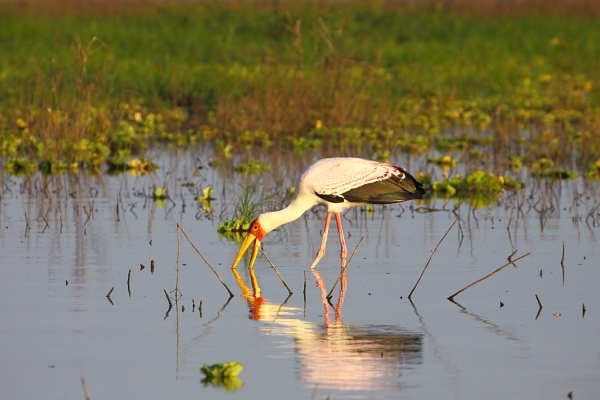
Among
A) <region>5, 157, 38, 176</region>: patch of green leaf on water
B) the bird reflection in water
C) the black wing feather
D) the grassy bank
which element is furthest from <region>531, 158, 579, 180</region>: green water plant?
the bird reflection in water

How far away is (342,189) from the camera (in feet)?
26.0

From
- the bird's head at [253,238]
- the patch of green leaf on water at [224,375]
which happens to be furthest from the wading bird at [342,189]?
the patch of green leaf on water at [224,375]

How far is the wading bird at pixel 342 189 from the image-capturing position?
25.8 ft

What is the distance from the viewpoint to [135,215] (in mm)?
10117

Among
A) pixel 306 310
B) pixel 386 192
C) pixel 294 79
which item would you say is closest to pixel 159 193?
pixel 386 192

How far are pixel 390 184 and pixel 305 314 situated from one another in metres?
2.26

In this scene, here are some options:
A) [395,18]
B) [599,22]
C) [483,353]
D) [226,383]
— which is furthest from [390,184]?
[599,22]

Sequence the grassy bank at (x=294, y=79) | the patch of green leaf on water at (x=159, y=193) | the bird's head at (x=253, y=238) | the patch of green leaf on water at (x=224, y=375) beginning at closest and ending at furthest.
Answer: the patch of green leaf on water at (x=224, y=375) → the bird's head at (x=253, y=238) → the patch of green leaf on water at (x=159, y=193) → the grassy bank at (x=294, y=79)

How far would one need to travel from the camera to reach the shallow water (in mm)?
4727

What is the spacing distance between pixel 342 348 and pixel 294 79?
39.0 ft

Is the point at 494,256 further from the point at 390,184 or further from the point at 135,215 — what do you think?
the point at 135,215

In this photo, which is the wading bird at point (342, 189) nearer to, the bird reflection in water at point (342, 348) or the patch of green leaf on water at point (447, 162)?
the bird reflection in water at point (342, 348)

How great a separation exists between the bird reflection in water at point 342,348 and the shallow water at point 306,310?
1cm

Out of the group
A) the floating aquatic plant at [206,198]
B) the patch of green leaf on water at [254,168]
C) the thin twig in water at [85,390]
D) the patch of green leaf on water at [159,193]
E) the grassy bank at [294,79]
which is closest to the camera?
the thin twig in water at [85,390]
